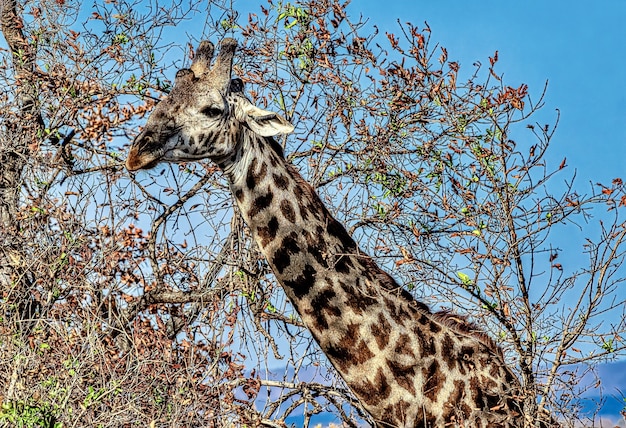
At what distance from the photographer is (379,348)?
6.21 meters

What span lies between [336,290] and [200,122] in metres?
1.68

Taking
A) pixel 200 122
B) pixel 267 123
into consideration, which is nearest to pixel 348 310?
pixel 267 123

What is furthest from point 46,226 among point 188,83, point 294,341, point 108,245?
point 188,83

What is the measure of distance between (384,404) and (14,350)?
4178 millimetres

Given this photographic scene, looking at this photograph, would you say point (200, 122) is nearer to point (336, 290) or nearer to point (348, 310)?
point (336, 290)

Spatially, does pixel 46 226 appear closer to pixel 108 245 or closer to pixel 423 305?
pixel 108 245

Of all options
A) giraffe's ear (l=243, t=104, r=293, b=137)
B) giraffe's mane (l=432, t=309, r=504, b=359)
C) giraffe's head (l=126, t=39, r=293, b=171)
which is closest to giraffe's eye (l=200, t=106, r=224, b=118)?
giraffe's head (l=126, t=39, r=293, b=171)

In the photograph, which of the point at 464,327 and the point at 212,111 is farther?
the point at 464,327

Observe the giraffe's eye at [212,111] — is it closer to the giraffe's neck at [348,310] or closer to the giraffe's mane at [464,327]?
the giraffe's neck at [348,310]

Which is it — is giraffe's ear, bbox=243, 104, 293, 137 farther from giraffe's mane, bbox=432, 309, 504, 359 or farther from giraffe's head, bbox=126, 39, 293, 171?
giraffe's mane, bbox=432, 309, 504, 359

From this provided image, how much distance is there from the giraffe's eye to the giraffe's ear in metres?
0.23

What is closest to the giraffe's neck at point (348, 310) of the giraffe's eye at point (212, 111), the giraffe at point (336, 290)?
the giraffe at point (336, 290)

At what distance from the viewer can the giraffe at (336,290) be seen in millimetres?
6203

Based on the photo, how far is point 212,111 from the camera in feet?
21.4
